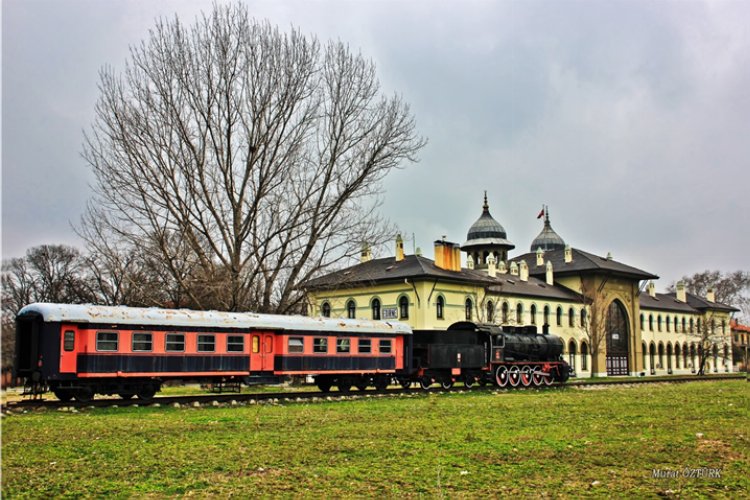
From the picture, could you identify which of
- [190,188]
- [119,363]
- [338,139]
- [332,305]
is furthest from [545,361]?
[332,305]

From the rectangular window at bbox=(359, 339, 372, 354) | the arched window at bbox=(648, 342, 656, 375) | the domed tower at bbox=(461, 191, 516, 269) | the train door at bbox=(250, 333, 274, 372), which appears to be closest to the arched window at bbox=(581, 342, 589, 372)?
the arched window at bbox=(648, 342, 656, 375)

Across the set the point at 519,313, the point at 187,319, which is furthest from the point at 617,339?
the point at 187,319

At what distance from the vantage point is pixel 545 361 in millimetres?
35625

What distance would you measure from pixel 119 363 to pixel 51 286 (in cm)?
4265

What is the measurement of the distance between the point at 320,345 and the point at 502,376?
10.4m

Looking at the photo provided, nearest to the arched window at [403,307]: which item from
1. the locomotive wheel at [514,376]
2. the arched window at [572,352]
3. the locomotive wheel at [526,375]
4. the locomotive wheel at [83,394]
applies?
the locomotive wheel at [526,375]

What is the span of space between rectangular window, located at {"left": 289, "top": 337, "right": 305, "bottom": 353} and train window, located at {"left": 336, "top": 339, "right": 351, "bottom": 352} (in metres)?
1.66

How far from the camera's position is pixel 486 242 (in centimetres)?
8669

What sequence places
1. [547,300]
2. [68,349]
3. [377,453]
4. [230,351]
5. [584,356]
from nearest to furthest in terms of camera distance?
[377,453] → [68,349] → [230,351] → [547,300] → [584,356]

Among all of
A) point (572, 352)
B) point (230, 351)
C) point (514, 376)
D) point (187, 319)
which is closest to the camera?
point (187, 319)

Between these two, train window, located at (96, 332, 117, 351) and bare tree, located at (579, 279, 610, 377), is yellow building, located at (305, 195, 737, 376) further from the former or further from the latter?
train window, located at (96, 332, 117, 351)

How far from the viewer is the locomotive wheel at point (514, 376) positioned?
110ft

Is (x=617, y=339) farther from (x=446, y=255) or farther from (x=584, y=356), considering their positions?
(x=446, y=255)

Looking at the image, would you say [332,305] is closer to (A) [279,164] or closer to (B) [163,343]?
(A) [279,164]
